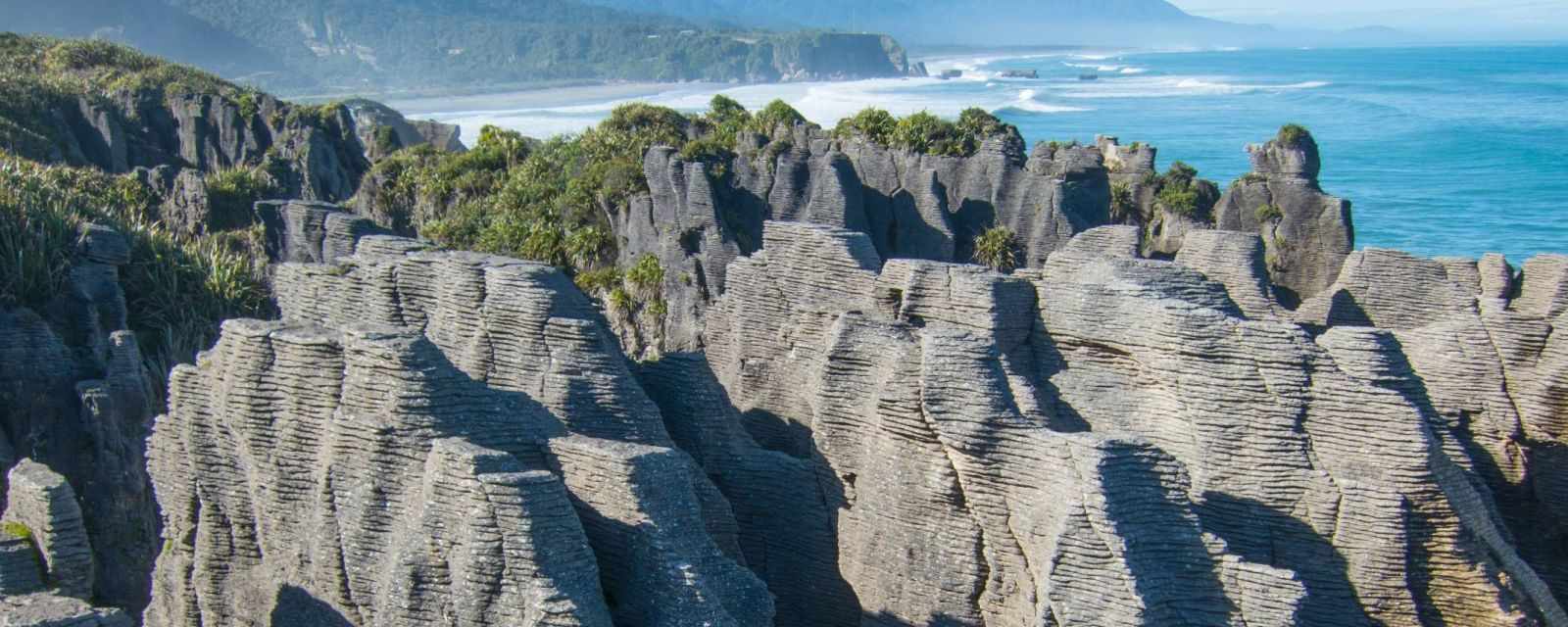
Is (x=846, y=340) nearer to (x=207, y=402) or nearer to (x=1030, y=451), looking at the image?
(x=1030, y=451)

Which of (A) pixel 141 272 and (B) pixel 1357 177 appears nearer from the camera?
(A) pixel 141 272

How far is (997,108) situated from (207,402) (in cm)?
13145

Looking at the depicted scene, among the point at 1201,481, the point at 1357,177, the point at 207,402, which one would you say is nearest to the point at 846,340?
the point at 1201,481

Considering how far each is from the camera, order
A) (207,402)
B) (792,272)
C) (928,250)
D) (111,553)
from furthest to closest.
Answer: (928,250) < (792,272) < (111,553) < (207,402)

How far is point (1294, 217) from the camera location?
1180 inches

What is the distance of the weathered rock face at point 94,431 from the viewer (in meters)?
15.6

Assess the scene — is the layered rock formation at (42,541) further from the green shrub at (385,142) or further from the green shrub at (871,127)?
the green shrub at (385,142)

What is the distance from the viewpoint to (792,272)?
16.7 m

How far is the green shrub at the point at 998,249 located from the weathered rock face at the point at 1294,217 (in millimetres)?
5331

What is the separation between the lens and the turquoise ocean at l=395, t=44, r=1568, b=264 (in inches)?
2906

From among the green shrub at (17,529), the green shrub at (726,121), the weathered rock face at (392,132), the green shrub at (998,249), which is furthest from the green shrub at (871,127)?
the green shrub at (17,529)

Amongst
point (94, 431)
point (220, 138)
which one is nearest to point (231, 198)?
point (220, 138)

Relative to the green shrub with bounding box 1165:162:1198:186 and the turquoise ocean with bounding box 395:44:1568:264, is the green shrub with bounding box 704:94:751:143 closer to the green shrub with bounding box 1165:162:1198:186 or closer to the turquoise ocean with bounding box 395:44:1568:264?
the green shrub with bounding box 1165:162:1198:186

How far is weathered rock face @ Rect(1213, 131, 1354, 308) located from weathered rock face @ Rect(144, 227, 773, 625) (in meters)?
16.3
